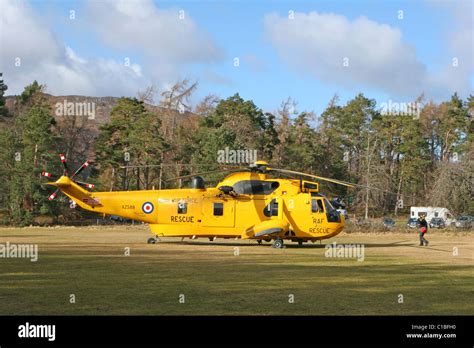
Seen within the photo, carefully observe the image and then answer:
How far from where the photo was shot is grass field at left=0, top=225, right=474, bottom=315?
12617 millimetres

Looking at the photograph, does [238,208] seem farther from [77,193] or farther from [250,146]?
[250,146]

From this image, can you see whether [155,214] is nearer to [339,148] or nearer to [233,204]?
[233,204]

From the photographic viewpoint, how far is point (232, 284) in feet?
53.1

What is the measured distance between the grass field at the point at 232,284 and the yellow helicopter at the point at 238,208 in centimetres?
431

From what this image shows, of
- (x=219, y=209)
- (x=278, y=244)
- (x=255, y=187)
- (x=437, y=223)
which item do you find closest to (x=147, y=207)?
(x=219, y=209)

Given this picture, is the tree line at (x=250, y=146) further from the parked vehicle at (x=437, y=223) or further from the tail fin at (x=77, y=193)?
the tail fin at (x=77, y=193)

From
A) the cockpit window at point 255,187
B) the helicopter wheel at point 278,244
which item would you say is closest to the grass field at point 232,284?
the helicopter wheel at point 278,244

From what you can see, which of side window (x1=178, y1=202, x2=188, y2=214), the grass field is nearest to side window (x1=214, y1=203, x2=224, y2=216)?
side window (x1=178, y1=202, x2=188, y2=214)

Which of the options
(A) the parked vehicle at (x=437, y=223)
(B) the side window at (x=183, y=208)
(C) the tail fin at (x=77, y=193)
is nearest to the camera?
(B) the side window at (x=183, y=208)

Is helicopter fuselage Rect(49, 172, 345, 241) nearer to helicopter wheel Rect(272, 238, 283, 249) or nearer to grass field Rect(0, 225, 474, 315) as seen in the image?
helicopter wheel Rect(272, 238, 283, 249)

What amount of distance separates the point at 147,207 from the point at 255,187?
18.7 ft

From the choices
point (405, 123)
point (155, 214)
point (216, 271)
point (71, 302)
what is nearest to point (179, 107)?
point (405, 123)

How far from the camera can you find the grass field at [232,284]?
1262 centimetres

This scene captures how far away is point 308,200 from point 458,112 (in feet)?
249
